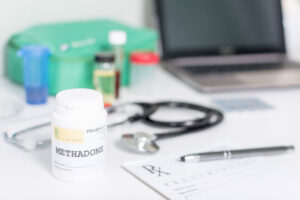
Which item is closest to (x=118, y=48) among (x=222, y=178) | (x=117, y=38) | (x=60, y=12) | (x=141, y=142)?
(x=117, y=38)

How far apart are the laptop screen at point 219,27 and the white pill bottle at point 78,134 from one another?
56cm

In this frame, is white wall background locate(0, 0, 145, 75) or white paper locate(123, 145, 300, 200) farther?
white wall background locate(0, 0, 145, 75)

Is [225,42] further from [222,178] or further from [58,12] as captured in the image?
[222,178]

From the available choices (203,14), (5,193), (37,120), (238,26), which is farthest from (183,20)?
(5,193)

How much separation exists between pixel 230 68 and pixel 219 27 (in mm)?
128

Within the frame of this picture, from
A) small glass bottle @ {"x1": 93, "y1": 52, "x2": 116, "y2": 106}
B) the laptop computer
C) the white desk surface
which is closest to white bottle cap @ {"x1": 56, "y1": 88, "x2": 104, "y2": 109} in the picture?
the white desk surface

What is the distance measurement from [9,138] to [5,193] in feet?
0.50

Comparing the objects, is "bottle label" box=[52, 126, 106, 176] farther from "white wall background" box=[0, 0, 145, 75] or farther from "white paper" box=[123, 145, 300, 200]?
"white wall background" box=[0, 0, 145, 75]

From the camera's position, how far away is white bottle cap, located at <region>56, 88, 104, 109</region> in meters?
0.53

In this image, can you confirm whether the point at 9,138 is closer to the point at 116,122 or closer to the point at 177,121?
the point at 116,122

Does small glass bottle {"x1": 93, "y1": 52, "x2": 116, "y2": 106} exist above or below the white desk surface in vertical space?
above

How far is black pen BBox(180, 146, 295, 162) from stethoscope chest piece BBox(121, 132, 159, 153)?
52mm

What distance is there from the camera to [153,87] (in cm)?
96

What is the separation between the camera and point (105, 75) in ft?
2.82
